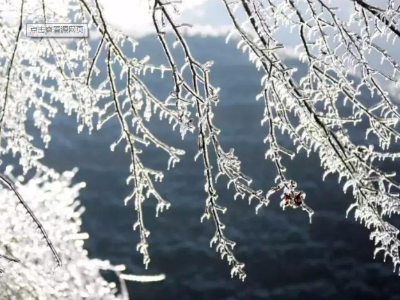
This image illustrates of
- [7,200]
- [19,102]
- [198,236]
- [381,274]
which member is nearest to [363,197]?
[19,102]

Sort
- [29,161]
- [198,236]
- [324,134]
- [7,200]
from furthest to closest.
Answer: [198,236]
[7,200]
[29,161]
[324,134]

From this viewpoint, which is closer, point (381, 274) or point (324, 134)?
point (324, 134)

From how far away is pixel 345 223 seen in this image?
30.9 ft

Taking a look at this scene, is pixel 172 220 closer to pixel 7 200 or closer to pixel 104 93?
pixel 7 200

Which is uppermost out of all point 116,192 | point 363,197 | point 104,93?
point 116,192

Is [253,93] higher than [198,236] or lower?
higher

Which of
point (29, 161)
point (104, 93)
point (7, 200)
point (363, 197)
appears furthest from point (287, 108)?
point (7, 200)

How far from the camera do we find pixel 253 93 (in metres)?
9.42

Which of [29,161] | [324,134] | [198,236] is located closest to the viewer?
[324,134]

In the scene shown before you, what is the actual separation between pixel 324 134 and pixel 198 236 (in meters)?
7.60

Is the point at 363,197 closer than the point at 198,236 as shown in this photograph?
Yes

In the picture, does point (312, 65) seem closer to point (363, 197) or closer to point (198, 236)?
point (363, 197)

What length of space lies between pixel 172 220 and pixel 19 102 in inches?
247

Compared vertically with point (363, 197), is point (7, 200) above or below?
above
